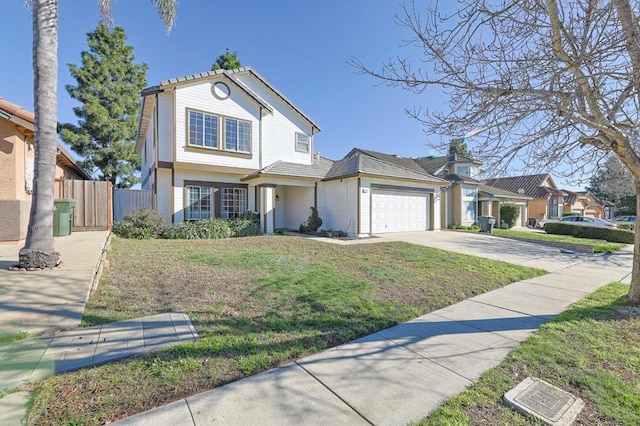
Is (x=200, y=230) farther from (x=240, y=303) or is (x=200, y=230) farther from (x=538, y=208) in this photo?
(x=538, y=208)

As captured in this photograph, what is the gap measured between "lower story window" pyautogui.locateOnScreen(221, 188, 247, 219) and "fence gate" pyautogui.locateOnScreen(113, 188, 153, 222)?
11.8 feet

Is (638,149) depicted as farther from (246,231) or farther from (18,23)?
(18,23)

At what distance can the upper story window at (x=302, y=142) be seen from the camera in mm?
17969

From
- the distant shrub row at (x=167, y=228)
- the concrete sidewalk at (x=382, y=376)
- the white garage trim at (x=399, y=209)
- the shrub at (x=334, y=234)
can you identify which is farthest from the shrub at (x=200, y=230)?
the concrete sidewalk at (x=382, y=376)

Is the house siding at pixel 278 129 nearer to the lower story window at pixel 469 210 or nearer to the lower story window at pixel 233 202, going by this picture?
the lower story window at pixel 233 202

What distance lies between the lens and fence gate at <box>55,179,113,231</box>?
11.8 meters

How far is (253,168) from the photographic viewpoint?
1570 cm

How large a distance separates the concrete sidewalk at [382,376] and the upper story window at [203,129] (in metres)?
13.0

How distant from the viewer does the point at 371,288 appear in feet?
20.4

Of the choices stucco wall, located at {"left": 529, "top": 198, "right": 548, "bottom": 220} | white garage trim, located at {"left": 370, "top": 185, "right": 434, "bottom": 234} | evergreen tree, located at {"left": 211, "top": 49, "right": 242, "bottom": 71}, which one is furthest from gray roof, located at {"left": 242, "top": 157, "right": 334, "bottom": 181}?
stucco wall, located at {"left": 529, "top": 198, "right": 548, "bottom": 220}

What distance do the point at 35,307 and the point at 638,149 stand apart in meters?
9.70

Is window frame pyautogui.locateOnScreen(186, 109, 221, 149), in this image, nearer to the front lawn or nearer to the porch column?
the porch column

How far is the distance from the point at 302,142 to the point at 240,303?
47.7 feet

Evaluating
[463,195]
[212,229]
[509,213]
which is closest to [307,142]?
[212,229]
